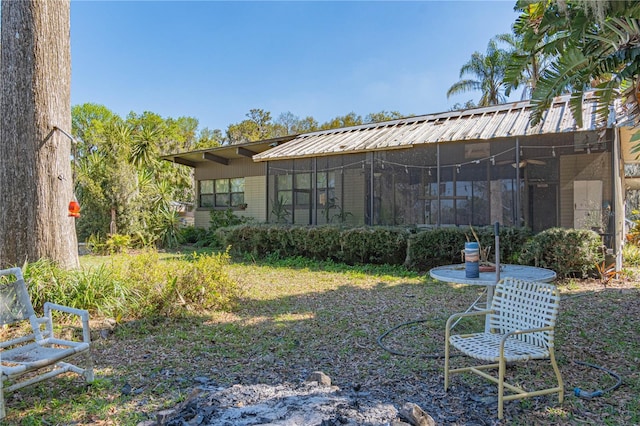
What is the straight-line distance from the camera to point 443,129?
1148cm

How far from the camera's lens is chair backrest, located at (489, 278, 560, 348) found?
124 inches

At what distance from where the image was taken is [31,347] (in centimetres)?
343

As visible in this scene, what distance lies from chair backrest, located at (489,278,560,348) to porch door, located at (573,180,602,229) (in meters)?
6.76

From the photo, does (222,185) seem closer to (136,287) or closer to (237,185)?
(237,185)

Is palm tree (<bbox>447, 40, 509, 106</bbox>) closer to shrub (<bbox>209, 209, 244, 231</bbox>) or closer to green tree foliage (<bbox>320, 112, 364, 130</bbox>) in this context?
green tree foliage (<bbox>320, 112, 364, 130</bbox>)

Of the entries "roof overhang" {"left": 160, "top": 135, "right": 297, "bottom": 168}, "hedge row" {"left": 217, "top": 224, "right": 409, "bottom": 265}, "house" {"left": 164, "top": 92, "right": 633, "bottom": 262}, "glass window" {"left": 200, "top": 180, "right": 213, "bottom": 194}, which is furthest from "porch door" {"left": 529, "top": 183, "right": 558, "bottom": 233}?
"glass window" {"left": 200, "top": 180, "right": 213, "bottom": 194}

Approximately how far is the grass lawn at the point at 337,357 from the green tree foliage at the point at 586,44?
111 inches

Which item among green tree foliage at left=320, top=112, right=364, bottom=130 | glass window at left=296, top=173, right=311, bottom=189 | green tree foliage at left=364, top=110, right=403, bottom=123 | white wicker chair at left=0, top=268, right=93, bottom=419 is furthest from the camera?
green tree foliage at left=320, top=112, right=364, bottom=130

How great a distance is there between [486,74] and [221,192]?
692 inches

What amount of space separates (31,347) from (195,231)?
1452 centimetres

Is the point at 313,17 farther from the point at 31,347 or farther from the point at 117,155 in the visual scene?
the point at 31,347

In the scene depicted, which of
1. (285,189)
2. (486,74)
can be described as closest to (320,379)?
(285,189)

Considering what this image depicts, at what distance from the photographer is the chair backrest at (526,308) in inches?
124

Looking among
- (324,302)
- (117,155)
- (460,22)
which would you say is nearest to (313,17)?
(460,22)
